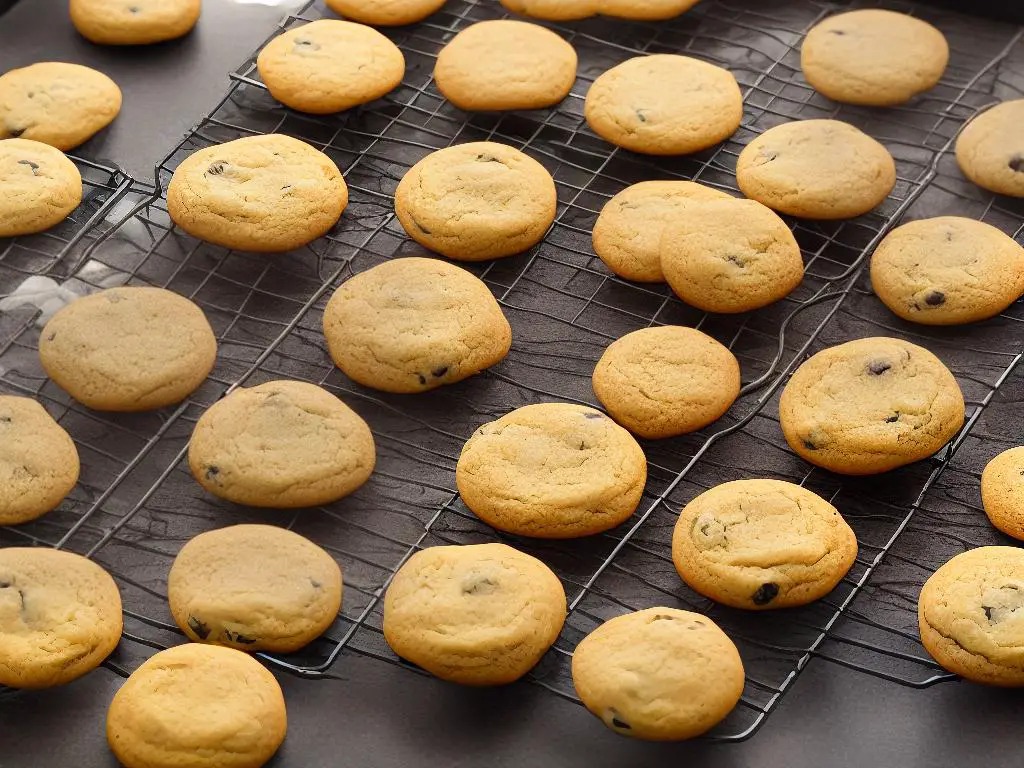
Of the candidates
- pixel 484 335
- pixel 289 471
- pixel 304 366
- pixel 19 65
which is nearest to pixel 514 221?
pixel 484 335

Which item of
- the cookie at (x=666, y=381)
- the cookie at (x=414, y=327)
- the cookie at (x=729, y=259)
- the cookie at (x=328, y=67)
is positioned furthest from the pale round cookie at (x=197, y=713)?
the cookie at (x=328, y=67)

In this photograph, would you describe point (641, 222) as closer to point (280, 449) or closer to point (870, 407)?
point (870, 407)

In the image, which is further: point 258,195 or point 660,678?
point 258,195

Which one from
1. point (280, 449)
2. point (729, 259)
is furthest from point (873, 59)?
point (280, 449)

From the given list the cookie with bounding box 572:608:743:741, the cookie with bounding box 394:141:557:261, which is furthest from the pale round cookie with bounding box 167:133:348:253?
the cookie with bounding box 572:608:743:741

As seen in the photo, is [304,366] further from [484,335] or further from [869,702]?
[869,702]

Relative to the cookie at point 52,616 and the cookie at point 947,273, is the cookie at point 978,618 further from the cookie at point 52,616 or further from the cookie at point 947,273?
the cookie at point 52,616
